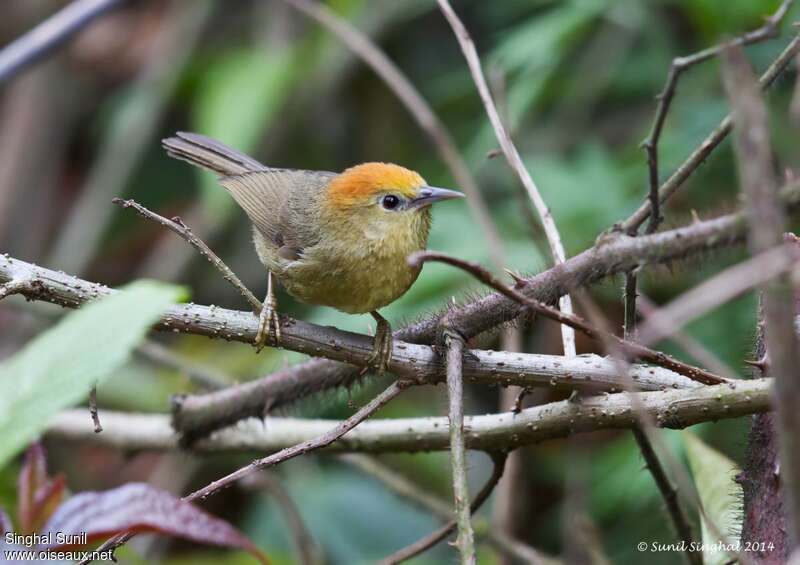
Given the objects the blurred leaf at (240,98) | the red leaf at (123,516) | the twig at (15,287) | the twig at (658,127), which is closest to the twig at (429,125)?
the twig at (658,127)

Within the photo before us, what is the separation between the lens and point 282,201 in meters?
3.41

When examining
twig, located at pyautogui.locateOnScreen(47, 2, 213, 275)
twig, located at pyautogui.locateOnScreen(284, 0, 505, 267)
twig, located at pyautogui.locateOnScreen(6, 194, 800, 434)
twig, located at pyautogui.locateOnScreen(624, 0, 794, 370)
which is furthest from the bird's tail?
twig, located at pyautogui.locateOnScreen(47, 2, 213, 275)

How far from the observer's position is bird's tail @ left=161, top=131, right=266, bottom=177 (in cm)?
372

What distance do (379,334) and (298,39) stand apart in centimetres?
478

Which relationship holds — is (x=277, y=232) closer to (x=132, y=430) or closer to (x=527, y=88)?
(x=132, y=430)

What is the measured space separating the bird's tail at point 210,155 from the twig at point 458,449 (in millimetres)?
2072

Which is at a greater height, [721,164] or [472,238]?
[721,164]

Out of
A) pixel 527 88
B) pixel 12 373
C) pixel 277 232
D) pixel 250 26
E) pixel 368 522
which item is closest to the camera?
pixel 12 373

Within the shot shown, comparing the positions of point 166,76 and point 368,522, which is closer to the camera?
point 368,522

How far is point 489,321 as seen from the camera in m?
1.90

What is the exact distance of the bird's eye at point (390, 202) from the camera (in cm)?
305

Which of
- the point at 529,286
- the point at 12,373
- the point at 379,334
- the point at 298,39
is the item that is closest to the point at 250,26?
the point at 298,39

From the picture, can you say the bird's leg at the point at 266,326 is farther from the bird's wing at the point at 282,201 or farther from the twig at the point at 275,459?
the bird's wing at the point at 282,201

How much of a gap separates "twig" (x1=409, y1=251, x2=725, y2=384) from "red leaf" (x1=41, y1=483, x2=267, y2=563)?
71 centimetres
